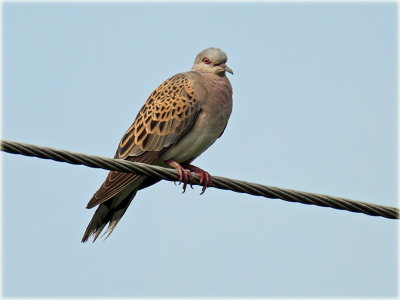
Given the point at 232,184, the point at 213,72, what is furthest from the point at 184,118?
the point at 232,184

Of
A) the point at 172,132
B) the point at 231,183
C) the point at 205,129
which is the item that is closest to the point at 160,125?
the point at 172,132

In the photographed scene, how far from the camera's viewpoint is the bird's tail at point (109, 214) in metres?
7.45

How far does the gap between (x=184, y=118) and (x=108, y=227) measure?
1.19 meters

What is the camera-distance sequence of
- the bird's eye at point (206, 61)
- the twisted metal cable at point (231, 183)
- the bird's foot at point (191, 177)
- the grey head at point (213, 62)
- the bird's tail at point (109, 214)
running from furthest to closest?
the bird's eye at point (206, 61), the grey head at point (213, 62), the bird's tail at point (109, 214), the bird's foot at point (191, 177), the twisted metal cable at point (231, 183)

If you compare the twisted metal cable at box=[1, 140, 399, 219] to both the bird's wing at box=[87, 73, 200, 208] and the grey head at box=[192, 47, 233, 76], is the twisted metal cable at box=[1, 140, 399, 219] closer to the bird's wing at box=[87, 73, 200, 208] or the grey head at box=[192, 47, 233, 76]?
the bird's wing at box=[87, 73, 200, 208]

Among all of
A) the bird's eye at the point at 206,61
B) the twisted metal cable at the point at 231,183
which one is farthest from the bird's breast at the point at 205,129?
the twisted metal cable at the point at 231,183

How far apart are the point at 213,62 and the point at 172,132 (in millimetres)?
1018

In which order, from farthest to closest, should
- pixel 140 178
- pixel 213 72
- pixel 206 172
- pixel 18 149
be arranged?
pixel 213 72 < pixel 140 178 < pixel 206 172 < pixel 18 149

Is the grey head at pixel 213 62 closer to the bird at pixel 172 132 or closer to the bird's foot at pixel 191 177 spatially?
the bird at pixel 172 132

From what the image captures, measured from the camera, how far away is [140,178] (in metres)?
7.48

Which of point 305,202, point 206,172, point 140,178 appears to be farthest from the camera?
point 140,178

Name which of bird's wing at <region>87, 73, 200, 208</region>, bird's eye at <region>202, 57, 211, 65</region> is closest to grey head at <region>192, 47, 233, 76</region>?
bird's eye at <region>202, 57, 211, 65</region>

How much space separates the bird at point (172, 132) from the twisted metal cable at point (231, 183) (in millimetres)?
1847

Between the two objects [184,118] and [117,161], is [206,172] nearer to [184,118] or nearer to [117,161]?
[184,118]
